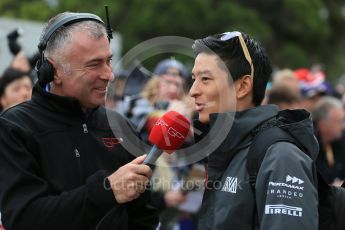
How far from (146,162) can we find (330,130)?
433 centimetres

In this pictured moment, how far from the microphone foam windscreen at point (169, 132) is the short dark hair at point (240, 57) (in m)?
0.37

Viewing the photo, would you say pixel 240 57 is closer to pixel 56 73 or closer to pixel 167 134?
pixel 167 134

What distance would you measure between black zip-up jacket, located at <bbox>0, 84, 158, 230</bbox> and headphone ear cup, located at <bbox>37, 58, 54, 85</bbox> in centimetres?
8

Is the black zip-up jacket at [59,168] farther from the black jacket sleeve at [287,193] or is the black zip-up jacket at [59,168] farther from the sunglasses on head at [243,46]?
the sunglasses on head at [243,46]

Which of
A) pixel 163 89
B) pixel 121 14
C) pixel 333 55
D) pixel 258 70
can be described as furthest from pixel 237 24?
pixel 258 70

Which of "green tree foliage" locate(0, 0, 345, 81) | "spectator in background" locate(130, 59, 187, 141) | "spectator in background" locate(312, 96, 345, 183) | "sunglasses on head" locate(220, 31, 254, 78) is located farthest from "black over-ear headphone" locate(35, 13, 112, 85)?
"green tree foliage" locate(0, 0, 345, 81)

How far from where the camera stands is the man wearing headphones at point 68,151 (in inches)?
122

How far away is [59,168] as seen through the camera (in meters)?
3.30

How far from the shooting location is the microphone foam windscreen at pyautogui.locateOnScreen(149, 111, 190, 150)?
3.14 meters

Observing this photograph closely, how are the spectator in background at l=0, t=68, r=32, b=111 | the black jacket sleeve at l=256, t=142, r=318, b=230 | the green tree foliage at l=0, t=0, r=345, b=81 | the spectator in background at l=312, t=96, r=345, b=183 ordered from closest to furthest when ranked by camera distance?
1. the black jacket sleeve at l=256, t=142, r=318, b=230
2. the spectator in background at l=0, t=68, r=32, b=111
3. the spectator in background at l=312, t=96, r=345, b=183
4. the green tree foliage at l=0, t=0, r=345, b=81

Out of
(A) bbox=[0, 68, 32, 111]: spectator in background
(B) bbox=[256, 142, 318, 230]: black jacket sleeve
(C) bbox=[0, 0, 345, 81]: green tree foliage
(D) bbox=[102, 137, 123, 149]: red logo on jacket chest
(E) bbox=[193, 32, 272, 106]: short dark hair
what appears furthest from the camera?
(C) bbox=[0, 0, 345, 81]: green tree foliage

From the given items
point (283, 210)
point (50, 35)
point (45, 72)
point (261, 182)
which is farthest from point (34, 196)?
point (283, 210)

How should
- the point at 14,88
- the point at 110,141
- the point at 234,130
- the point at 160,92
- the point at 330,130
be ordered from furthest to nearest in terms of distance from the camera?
Answer: the point at 330,130 < the point at 160,92 < the point at 14,88 < the point at 110,141 < the point at 234,130

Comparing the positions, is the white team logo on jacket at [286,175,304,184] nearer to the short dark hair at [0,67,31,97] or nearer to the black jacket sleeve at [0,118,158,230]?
the black jacket sleeve at [0,118,158,230]
